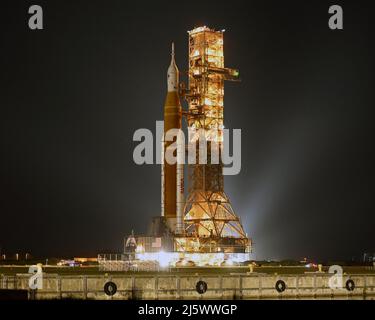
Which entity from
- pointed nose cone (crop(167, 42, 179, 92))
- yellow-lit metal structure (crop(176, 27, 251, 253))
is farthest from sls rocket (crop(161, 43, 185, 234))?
yellow-lit metal structure (crop(176, 27, 251, 253))

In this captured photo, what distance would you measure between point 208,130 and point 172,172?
1215cm

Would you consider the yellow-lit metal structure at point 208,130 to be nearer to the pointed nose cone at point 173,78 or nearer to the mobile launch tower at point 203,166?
the mobile launch tower at point 203,166

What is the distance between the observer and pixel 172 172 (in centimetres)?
12556

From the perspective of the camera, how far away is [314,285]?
240 feet

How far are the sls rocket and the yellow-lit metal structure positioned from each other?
5478mm

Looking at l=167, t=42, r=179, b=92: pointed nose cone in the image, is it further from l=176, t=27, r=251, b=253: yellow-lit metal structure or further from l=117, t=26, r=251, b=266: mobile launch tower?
l=176, t=27, r=251, b=253: yellow-lit metal structure

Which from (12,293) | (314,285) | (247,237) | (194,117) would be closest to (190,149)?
(194,117)

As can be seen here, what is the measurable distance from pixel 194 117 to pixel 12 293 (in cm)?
7547

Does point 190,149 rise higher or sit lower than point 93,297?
higher

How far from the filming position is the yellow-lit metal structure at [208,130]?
133m

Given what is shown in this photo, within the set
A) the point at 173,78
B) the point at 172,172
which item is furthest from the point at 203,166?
the point at 173,78

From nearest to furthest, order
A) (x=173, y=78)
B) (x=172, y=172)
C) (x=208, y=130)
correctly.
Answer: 1. (x=172, y=172)
2. (x=173, y=78)
3. (x=208, y=130)

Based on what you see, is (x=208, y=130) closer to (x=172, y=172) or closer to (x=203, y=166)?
(x=203, y=166)

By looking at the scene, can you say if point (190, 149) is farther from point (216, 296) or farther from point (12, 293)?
point (12, 293)
